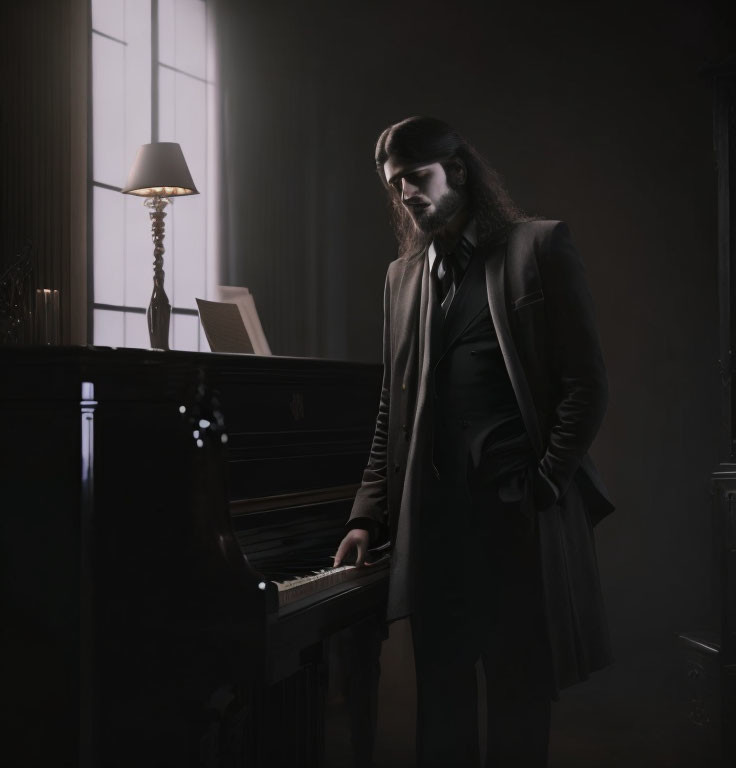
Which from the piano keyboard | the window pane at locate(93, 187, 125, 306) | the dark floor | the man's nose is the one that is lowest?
the dark floor

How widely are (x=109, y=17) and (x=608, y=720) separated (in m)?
3.61

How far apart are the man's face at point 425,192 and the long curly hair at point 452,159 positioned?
0.6 inches

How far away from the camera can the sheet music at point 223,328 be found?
270 cm

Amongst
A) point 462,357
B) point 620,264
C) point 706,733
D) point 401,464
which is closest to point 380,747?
point 706,733

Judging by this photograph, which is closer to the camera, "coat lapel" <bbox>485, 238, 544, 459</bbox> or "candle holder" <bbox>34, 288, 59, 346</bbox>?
"coat lapel" <bbox>485, 238, 544, 459</bbox>

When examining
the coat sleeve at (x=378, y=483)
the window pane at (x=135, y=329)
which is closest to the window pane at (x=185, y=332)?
the window pane at (x=135, y=329)

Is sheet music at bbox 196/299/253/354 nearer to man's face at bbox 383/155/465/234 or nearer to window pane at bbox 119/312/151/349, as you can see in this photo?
man's face at bbox 383/155/465/234

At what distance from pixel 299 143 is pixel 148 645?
11.5 ft

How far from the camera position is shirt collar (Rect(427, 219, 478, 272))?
6.58 feet

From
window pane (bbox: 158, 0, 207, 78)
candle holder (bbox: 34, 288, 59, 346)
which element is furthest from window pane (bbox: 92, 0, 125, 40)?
candle holder (bbox: 34, 288, 59, 346)

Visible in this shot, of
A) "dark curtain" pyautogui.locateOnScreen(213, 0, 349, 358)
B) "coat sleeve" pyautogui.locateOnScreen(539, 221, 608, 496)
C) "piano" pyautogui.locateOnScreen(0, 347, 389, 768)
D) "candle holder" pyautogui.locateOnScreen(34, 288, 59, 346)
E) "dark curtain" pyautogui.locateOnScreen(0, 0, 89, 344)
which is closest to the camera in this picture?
"piano" pyautogui.locateOnScreen(0, 347, 389, 768)

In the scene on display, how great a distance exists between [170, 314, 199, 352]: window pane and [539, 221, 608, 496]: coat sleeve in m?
2.94

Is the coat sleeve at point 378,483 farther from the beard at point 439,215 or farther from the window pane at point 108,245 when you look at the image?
the window pane at point 108,245

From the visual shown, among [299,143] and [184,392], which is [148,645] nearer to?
[184,392]
